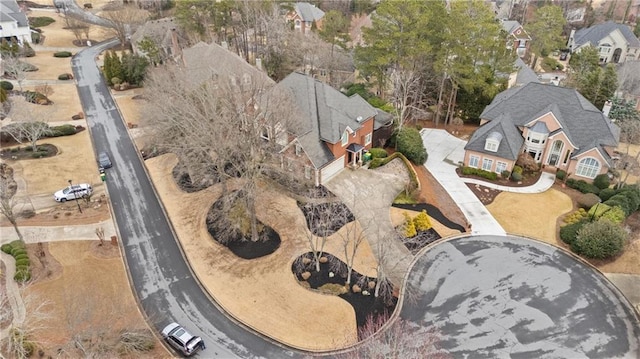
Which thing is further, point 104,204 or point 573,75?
point 573,75

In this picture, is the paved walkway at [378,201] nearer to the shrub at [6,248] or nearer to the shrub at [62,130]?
the shrub at [6,248]

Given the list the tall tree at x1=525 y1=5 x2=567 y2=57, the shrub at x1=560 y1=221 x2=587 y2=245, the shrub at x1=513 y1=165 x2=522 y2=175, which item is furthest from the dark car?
the tall tree at x1=525 y1=5 x2=567 y2=57

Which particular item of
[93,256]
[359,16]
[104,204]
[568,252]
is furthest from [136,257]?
[359,16]

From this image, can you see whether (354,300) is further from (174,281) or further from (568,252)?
(568,252)

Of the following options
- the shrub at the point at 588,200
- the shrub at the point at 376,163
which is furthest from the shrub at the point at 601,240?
the shrub at the point at 376,163

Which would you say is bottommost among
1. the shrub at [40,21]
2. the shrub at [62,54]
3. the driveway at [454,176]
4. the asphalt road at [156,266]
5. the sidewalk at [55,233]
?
the asphalt road at [156,266]

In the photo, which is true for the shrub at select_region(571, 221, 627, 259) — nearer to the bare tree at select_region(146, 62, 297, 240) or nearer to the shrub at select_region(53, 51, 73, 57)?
the bare tree at select_region(146, 62, 297, 240)
